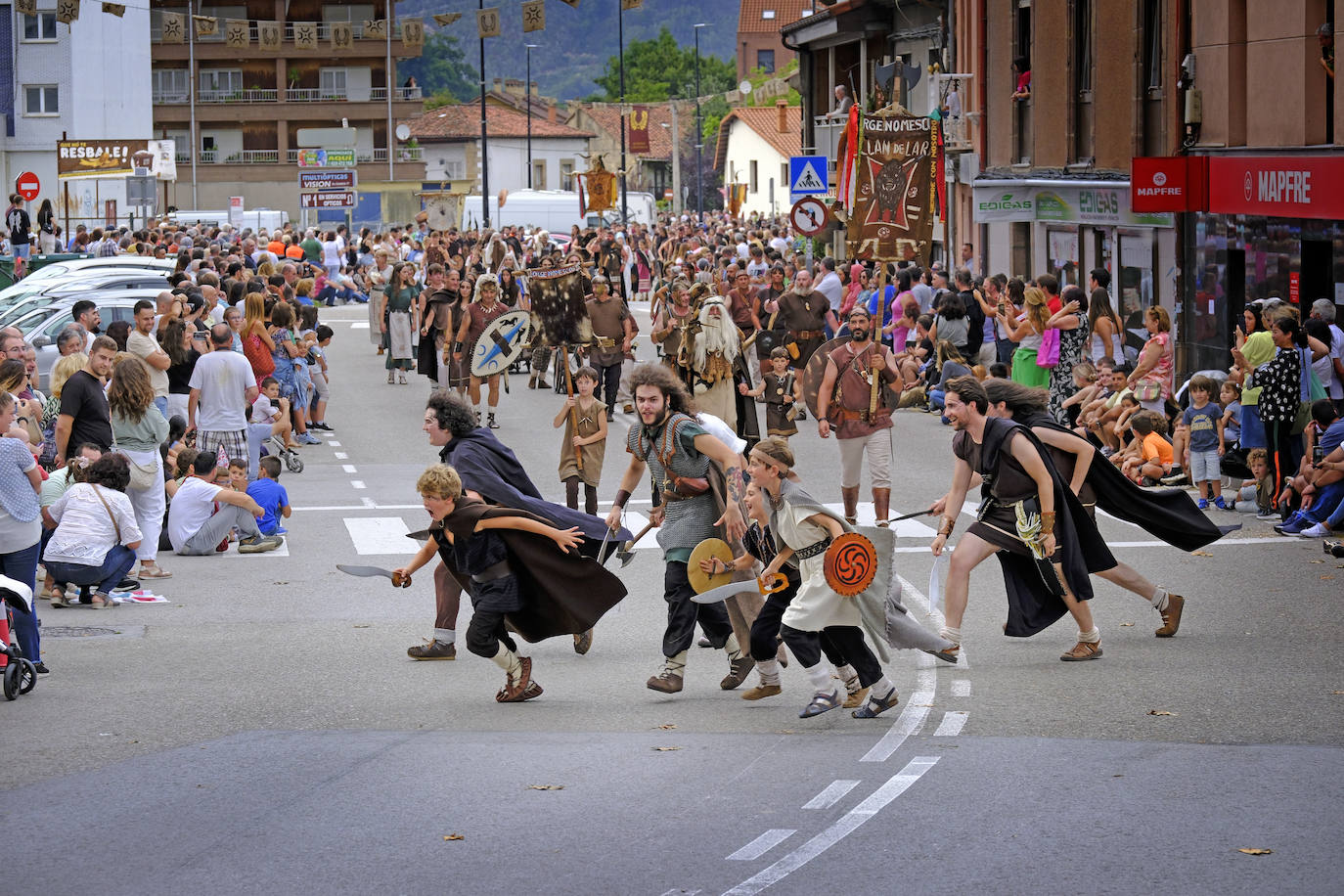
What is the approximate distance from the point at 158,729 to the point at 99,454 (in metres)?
4.27

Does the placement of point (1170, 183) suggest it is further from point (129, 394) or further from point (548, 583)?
point (548, 583)

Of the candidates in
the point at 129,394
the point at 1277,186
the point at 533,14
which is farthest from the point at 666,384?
the point at 533,14

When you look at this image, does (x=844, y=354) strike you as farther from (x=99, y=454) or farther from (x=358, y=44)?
(x=358, y=44)

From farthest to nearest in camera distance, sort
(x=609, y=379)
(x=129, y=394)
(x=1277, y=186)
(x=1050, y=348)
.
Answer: (x=609, y=379) → (x=1050, y=348) → (x=1277, y=186) → (x=129, y=394)

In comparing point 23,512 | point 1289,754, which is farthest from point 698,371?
point 1289,754

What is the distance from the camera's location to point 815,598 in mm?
8930

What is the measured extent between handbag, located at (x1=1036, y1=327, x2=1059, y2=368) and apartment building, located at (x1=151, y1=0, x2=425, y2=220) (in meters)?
72.1

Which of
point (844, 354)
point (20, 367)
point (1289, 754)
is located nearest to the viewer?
point (1289, 754)

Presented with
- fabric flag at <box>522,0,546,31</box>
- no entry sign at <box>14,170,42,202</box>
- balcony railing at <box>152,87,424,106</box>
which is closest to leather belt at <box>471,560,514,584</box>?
fabric flag at <box>522,0,546,31</box>

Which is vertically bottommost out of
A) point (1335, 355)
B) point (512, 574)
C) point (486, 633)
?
point (486, 633)

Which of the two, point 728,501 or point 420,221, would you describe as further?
point 420,221

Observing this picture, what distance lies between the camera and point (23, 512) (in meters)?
10.1

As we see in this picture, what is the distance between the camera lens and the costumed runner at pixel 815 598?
29.2 feet

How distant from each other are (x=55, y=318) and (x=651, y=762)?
633 inches
